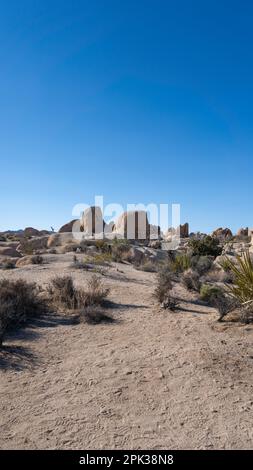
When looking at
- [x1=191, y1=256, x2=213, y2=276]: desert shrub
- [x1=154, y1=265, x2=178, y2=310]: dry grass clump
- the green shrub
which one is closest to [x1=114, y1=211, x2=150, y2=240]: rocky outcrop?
[x1=191, y1=256, x2=213, y2=276]: desert shrub

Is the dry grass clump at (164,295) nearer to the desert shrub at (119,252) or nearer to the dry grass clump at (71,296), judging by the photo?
the dry grass clump at (71,296)

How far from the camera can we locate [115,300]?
948cm

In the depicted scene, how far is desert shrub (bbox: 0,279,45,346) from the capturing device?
6844 mm

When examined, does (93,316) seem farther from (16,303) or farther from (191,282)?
(191,282)

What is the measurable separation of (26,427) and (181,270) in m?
11.2

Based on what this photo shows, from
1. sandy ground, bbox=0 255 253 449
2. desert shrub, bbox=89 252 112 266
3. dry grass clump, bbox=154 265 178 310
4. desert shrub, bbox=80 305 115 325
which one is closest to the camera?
sandy ground, bbox=0 255 253 449

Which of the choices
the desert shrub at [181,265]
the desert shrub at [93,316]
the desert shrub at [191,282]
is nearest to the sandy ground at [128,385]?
the desert shrub at [93,316]

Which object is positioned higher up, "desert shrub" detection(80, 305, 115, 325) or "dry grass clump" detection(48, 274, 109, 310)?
"dry grass clump" detection(48, 274, 109, 310)

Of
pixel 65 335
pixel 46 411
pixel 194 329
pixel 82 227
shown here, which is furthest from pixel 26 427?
pixel 82 227

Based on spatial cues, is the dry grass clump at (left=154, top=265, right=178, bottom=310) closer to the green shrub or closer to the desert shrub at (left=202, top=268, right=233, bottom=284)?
the green shrub

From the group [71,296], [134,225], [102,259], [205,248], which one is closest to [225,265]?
[71,296]

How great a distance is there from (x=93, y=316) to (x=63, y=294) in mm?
1628

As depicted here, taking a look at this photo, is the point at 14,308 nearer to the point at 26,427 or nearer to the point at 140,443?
the point at 26,427

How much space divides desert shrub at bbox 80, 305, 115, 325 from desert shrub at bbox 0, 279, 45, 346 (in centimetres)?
115
